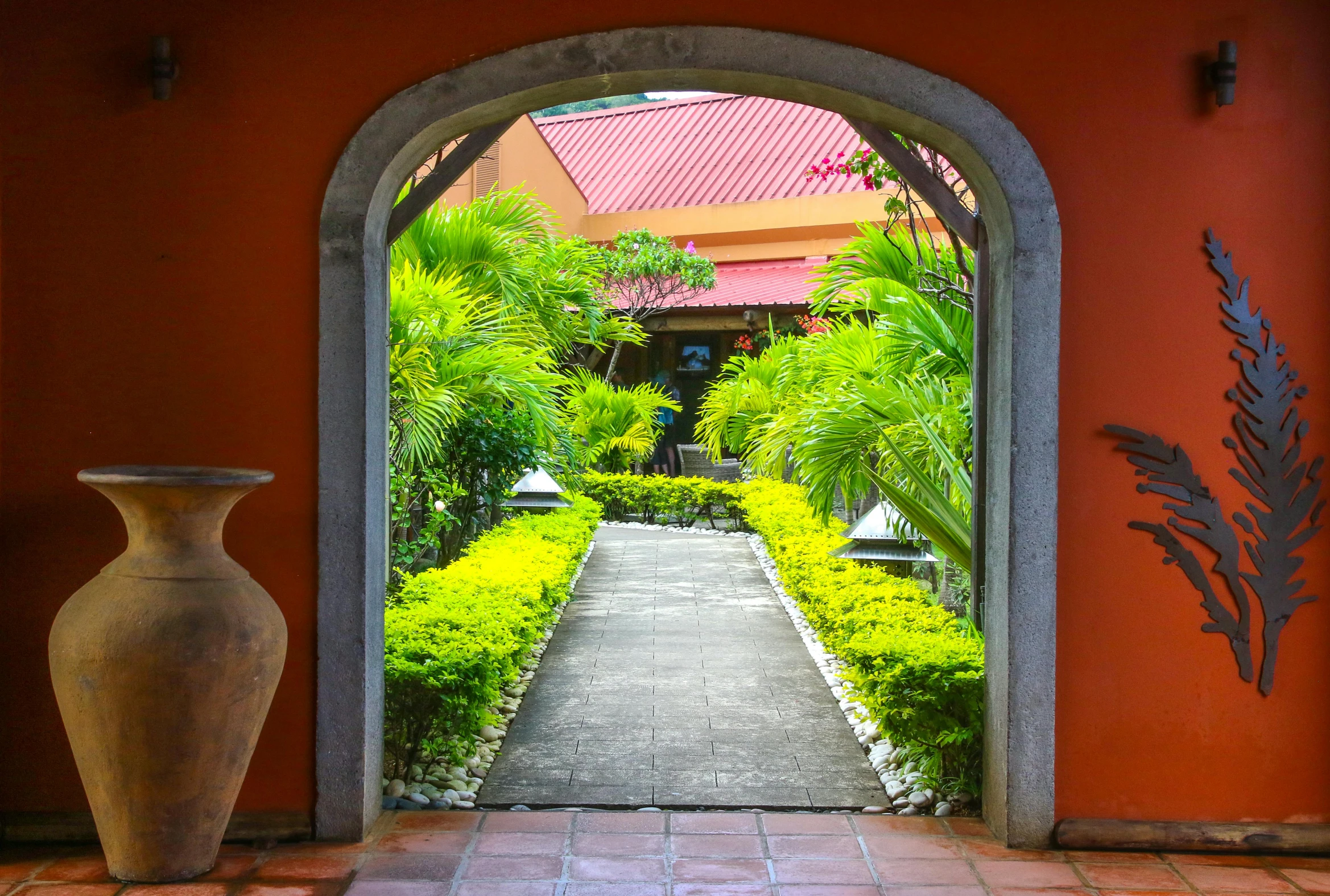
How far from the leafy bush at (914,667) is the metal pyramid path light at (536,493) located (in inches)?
111

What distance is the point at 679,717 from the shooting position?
4.99m

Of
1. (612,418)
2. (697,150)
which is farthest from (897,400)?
(697,150)

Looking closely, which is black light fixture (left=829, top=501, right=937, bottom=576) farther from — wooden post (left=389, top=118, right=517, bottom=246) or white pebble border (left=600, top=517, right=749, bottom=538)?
white pebble border (left=600, top=517, right=749, bottom=538)

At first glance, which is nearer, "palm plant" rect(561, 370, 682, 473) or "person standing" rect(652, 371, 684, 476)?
"palm plant" rect(561, 370, 682, 473)

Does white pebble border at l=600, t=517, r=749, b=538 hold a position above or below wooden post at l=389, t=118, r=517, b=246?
below

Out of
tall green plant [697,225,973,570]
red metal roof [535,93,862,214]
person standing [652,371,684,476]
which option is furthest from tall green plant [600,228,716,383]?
tall green plant [697,225,973,570]

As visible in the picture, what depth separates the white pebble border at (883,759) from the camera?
152 inches

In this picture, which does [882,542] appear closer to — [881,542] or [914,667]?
[881,542]

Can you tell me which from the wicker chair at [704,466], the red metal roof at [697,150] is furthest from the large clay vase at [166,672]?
the red metal roof at [697,150]

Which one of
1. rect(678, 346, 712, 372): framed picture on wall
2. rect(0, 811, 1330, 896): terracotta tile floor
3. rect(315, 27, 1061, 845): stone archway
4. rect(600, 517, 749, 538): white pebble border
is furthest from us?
rect(678, 346, 712, 372): framed picture on wall

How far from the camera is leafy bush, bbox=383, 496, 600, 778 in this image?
3.95 metres

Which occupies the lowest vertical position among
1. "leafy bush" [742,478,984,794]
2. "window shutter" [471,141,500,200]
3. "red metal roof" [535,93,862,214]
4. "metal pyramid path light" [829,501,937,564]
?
"leafy bush" [742,478,984,794]

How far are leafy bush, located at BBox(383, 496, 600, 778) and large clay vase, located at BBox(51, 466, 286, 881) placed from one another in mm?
844

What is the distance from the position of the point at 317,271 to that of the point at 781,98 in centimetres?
156
